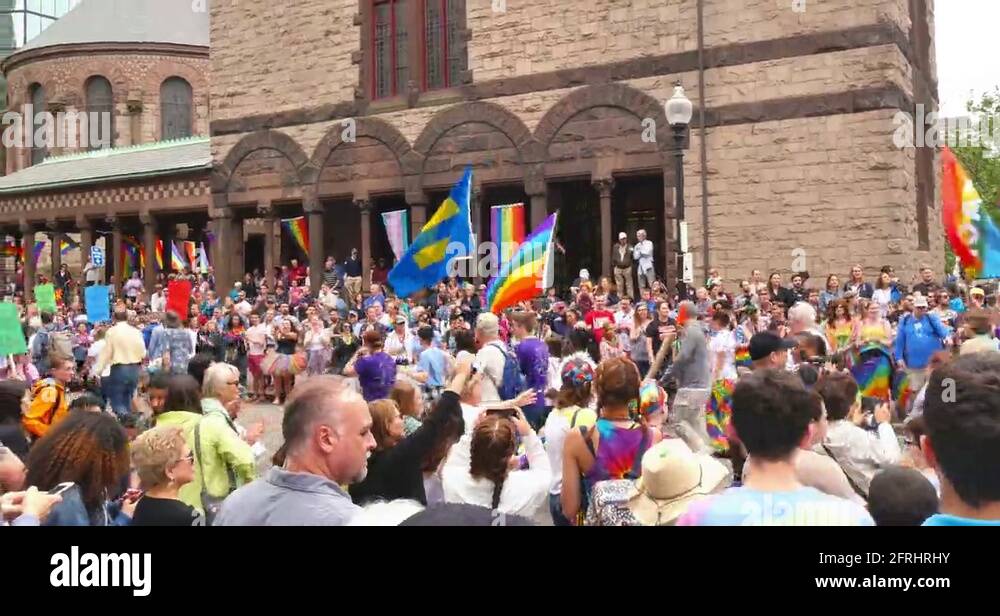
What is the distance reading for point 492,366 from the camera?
8.69m

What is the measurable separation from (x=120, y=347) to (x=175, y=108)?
37560mm

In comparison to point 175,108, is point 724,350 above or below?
below

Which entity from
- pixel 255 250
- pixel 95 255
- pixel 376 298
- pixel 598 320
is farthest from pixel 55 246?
pixel 598 320

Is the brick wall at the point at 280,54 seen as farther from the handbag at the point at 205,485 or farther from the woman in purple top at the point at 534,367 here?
the handbag at the point at 205,485

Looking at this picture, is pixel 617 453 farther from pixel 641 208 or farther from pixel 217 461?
pixel 641 208

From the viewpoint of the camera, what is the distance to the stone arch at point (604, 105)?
20562 mm

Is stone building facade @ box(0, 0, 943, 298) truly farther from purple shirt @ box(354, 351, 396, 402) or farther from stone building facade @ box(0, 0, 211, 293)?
stone building facade @ box(0, 0, 211, 293)

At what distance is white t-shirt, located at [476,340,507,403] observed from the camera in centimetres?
849

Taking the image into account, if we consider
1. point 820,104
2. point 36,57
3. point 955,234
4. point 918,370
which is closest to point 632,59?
point 820,104

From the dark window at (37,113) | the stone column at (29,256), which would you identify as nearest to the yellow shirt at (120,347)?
the stone column at (29,256)

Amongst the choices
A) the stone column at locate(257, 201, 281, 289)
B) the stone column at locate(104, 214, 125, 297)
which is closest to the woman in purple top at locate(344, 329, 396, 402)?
the stone column at locate(257, 201, 281, 289)

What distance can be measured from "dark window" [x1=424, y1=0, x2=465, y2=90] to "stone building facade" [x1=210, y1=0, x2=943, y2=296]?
6cm

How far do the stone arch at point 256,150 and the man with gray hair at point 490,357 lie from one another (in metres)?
18.1
